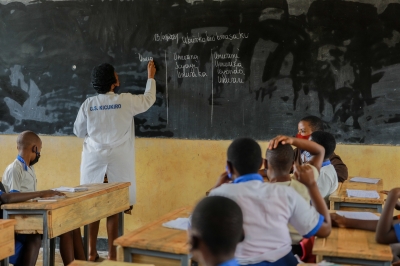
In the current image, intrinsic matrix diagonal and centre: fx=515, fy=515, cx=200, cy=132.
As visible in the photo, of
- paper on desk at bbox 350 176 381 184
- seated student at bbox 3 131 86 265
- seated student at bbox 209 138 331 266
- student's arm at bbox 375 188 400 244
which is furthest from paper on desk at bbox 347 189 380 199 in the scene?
seated student at bbox 3 131 86 265

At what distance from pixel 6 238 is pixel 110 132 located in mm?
A: 1597

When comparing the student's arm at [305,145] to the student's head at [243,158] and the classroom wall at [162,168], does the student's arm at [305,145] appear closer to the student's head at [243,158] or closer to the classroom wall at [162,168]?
the student's head at [243,158]

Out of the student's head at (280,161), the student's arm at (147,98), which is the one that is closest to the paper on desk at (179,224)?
the student's head at (280,161)

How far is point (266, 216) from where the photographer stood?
6.41ft

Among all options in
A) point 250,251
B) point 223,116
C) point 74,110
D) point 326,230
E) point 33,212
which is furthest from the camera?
Result: point 74,110

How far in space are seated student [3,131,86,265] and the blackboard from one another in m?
1.35

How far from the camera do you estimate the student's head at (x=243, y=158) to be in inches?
79.3

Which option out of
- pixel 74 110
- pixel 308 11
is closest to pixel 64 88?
pixel 74 110

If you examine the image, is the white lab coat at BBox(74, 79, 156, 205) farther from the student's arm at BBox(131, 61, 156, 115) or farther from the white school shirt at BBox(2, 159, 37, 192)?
the white school shirt at BBox(2, 159, 37, 192)

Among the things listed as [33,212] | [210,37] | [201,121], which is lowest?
[33,212]

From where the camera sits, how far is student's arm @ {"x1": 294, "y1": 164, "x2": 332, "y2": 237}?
2.12 m

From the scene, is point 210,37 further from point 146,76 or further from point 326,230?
point 326,230

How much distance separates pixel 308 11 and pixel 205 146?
1459 millimetres

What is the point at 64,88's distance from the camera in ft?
16.5
